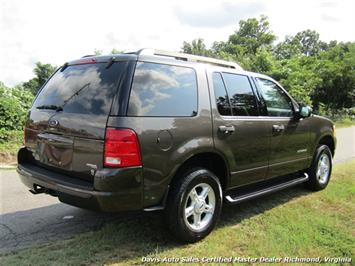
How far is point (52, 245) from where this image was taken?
3.78 m

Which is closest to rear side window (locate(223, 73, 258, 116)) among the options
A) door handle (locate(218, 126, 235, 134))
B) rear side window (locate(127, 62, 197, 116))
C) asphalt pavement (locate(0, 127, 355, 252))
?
door handle (locate(218, 126, 235, 134))

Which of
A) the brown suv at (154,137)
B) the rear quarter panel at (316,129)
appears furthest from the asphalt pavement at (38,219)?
the rear quarter panel at (316,129)

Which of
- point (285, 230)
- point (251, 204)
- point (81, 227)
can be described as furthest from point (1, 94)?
point (285, 230)

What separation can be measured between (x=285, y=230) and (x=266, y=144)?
1.15m

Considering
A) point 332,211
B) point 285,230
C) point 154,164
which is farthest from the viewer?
point 332,211

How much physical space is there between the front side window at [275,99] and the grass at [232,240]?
4.52 feet

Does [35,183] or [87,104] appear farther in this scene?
[35,183]

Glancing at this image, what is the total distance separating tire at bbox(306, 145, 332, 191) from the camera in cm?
594

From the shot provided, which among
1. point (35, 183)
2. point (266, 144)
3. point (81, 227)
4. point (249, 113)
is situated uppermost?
point (249, 113)

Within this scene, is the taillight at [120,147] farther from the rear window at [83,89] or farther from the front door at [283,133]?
the front door at [283,133]

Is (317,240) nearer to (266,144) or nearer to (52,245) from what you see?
(266,144)

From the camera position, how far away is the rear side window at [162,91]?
11.2 feet

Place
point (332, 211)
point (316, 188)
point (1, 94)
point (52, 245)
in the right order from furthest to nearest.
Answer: point (1, 94) < point (316, 188) < point (332, 211) < point (52, 245)

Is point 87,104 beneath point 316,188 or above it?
above
